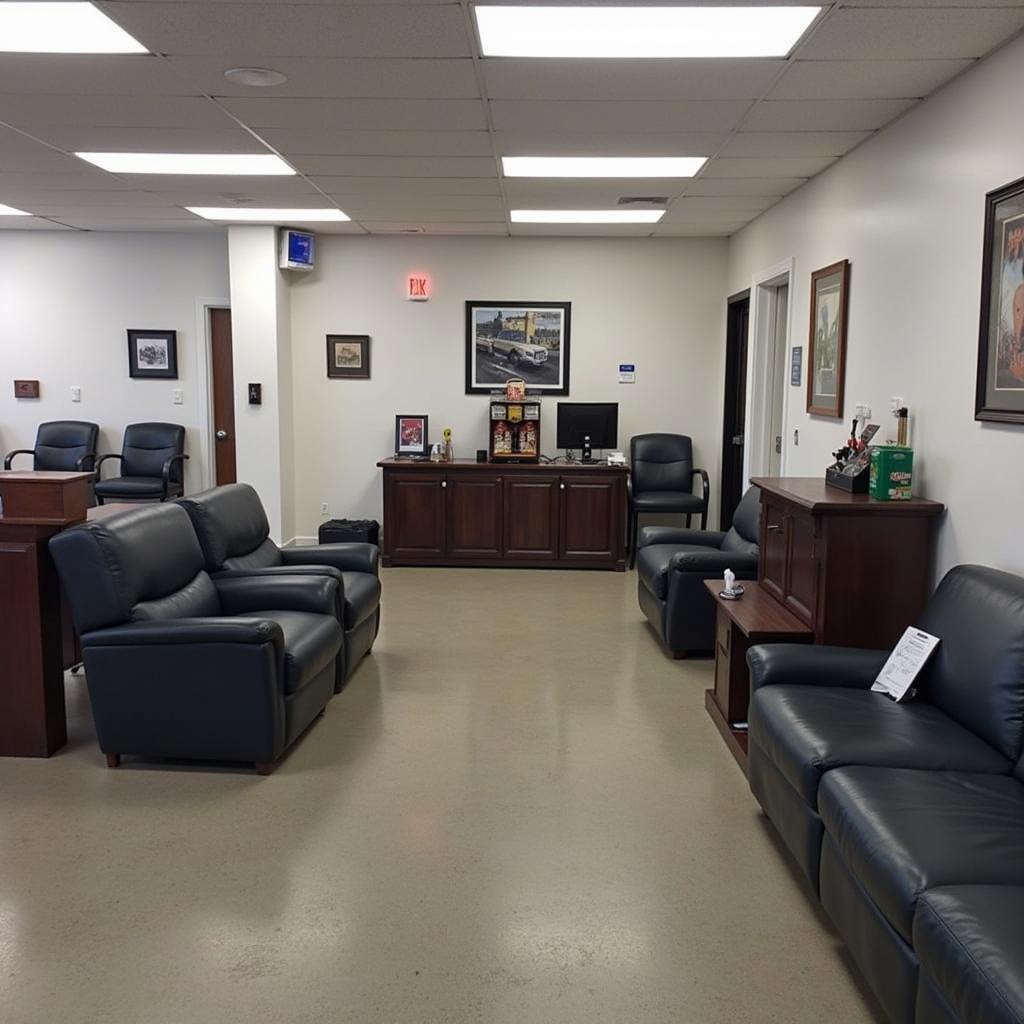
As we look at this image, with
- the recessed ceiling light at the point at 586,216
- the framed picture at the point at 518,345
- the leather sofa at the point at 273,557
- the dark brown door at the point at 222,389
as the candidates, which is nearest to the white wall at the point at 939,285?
the recessed ceiling light at the point at 586,216

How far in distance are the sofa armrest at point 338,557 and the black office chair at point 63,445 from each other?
3774 millimetres

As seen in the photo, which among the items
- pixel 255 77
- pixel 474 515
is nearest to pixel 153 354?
pixel 474 515

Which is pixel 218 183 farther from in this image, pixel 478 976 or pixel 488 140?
pixel 478 976

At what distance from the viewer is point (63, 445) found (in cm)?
783

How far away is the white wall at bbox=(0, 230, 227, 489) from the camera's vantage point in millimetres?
7836

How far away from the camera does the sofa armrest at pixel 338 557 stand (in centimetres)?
485

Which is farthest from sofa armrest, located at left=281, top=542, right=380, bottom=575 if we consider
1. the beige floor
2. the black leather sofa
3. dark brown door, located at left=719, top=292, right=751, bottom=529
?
dark brown door, located at left=719, top=292, right=751, bottom=529

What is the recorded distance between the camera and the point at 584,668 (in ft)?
15.6

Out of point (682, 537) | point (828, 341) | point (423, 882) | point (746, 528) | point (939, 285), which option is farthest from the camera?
point (682, 537)

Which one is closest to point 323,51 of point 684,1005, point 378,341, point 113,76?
point 113,76

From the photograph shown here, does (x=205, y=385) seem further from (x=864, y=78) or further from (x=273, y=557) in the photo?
(x=864, y=78)

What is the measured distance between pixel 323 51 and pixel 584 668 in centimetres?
305

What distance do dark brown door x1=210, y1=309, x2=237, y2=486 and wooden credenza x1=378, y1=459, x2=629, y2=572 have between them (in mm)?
1791

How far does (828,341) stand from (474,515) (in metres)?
3.16
